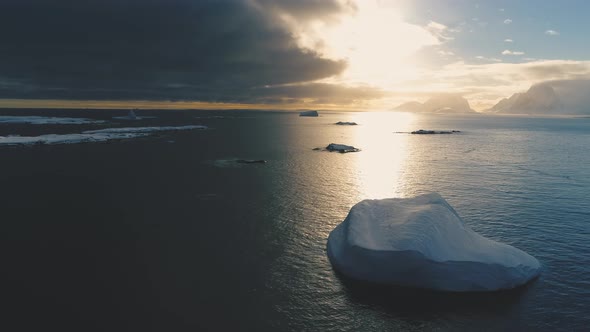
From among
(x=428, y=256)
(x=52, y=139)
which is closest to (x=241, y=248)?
(x=428, y=256)

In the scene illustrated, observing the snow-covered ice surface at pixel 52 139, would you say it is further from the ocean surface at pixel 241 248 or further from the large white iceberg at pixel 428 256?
the large white iceberg at pixel 428 256

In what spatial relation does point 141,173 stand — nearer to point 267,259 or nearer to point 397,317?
point 267,259

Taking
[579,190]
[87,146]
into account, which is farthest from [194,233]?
[87,146]

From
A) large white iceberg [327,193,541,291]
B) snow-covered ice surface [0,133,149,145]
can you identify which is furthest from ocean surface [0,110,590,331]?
snow-covered ice surface [0,133,149,145]

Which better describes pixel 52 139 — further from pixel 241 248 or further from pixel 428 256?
pixel 428 256

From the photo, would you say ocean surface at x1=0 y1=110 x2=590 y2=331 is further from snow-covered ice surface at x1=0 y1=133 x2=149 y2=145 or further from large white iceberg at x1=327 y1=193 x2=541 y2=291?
snow-covered ice surface at x1=0 y1=133 x2=149 y2=145

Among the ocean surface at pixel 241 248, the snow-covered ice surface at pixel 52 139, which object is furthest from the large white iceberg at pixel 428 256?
the snow-covered ice surface at pixel 52 139
